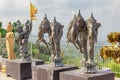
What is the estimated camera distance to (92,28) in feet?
13.6

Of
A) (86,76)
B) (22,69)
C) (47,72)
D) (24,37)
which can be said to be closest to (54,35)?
(47,72)

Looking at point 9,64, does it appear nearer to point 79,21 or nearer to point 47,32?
point 47,32

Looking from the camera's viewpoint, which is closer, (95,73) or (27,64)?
(95,73)

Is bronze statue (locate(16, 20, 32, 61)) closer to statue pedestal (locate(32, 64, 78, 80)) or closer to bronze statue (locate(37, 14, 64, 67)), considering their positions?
statue pedestal (locate(32, 64, 78, 80))

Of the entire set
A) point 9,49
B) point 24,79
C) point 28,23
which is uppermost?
point 28,23

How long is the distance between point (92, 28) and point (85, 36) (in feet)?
0.88

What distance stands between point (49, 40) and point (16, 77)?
1948 millimetres

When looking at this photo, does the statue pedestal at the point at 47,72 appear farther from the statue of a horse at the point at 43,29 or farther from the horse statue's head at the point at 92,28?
the horse statue's head at the point at 92,28

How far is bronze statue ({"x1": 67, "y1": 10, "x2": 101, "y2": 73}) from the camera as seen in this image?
4180 mm

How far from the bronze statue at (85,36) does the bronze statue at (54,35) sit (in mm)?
945

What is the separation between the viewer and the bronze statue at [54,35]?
5.28 meters

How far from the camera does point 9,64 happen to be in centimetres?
735

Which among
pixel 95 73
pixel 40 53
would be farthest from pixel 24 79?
pixel 40 53

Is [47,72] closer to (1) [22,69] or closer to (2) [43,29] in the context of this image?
(2) [43,29]
